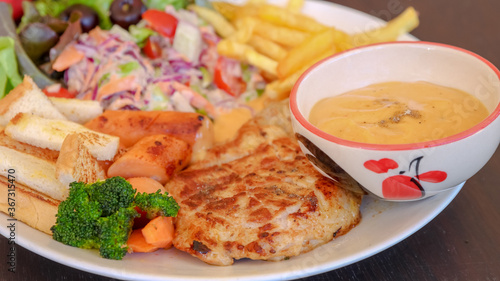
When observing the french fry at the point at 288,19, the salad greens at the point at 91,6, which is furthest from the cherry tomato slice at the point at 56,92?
the french fry at the point at 288,19

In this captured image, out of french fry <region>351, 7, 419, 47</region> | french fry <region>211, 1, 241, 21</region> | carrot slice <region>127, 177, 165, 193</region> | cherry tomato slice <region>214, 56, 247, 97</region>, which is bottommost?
cherry tomato slice <region>214, 56, 247, 97</region>

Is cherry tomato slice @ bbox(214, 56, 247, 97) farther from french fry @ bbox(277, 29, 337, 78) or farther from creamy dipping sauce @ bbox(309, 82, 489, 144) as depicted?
creamy dipping sauce @ bbox(309, 82, 489, 144)

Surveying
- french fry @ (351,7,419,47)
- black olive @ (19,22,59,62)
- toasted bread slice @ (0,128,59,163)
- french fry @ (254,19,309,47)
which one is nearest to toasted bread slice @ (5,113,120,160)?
toasted bread slice @ (0,128,59,163)

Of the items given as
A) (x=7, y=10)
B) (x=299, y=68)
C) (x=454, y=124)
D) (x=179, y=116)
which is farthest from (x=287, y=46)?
(x=7, y=10)

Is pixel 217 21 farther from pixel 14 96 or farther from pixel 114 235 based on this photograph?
pixel 114 235

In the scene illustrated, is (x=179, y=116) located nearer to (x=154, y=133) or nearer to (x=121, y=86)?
(x=154, y=133)

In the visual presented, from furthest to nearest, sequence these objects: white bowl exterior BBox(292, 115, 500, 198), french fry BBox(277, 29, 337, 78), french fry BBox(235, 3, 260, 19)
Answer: french fry BBox(235, 3, 260, 19) → french fry BBox(277, 29, 337, 78) → white bowl exterior BBox(292, 115, 500, 198)
